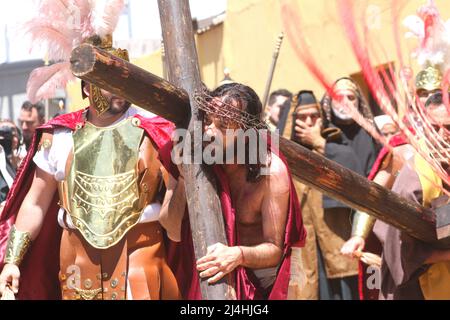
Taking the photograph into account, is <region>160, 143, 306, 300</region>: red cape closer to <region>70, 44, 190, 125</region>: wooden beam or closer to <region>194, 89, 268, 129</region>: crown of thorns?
<region>194, 89, 268, 129</region>: crown of thorns

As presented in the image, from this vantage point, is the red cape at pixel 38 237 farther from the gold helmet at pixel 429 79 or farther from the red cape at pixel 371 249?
the gold helmet at pixel 429 79

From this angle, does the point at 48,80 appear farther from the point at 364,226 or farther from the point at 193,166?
the point at 364,226

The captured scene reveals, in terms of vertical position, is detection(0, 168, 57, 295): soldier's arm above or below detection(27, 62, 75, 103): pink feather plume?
below

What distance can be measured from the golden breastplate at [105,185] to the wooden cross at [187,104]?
837 millimetres

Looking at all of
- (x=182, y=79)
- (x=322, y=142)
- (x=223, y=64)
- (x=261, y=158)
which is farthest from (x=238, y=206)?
(x=223, y=64)

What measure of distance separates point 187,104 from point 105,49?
1.01 m

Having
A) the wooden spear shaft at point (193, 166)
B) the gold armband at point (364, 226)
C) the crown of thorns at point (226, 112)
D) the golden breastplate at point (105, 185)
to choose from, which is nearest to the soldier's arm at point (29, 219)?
the golden breastplate at point (105, 185)

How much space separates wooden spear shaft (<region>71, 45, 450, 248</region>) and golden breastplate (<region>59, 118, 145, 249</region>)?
0.91 m

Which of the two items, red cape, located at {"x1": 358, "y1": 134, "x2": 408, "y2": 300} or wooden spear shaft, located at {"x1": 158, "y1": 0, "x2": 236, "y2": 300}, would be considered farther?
red cape, located at {"x1": 358, "y1": 134, "x2": 408, "y2": 300}

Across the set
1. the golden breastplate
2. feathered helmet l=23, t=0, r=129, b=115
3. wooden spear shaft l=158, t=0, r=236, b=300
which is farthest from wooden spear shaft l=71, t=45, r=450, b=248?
feathered helmet l=23, t=0, r=129, b=115

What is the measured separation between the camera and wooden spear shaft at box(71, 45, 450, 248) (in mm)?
6051

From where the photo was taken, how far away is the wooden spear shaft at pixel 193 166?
638cm

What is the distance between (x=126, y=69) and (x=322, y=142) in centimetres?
374
